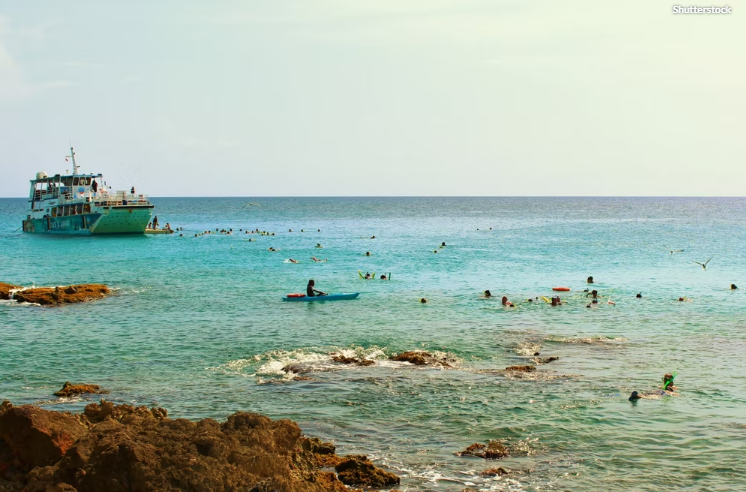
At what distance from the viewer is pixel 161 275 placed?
165 ft

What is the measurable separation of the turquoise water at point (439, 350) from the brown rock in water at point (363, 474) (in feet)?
→ 2.14

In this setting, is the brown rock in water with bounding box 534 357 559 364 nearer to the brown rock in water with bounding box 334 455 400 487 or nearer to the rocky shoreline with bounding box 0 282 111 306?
the brown rock in water with bounding box 334 455 400 487

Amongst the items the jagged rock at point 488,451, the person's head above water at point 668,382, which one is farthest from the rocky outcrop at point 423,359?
the jagged rock at point 488,451

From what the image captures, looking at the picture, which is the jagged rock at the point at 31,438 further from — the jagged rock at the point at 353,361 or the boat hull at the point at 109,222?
the boat hull at the point at 109,222

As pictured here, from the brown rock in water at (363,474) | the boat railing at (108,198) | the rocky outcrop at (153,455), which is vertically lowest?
the brown rock in water at (363,474)

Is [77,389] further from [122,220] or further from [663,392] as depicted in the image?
[122,220]

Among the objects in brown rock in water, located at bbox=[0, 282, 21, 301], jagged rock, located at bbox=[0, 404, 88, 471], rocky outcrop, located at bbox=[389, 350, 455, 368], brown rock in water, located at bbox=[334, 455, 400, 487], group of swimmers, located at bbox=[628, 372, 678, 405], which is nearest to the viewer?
jagged rock, located at bbox=[0, 404, 88, 471]

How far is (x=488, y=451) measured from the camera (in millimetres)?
16078

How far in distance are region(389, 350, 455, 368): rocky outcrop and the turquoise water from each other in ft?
1.72

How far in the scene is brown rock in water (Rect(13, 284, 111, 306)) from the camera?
1479 inches

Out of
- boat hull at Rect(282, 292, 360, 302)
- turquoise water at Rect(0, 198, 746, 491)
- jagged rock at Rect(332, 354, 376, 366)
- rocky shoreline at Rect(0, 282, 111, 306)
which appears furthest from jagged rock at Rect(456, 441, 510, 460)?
rocky shoreline at Rect(0, 282, 111, 306)

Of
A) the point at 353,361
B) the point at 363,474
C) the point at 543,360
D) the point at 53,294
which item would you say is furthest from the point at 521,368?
the point at 53,294

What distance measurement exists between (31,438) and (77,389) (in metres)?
9.23

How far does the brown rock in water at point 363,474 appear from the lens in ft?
46.6
